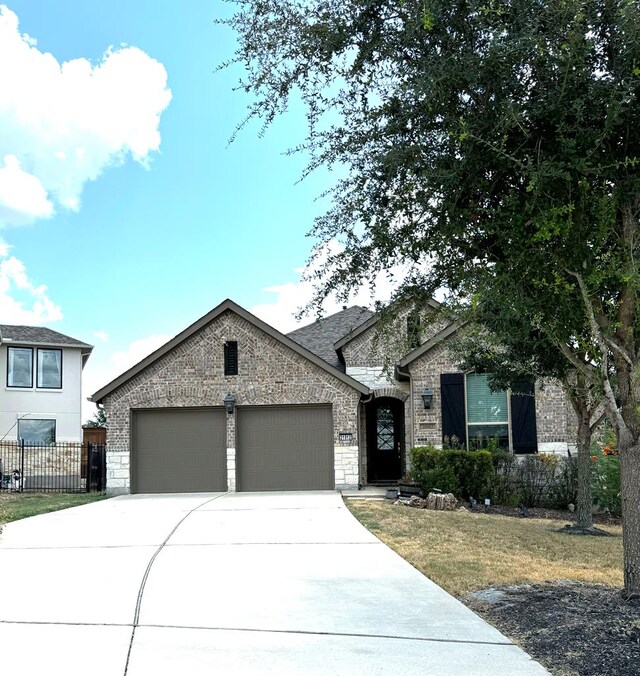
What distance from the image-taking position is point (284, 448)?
66.1 feet

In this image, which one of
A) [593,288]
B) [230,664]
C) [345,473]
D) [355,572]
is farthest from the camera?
[345,473]

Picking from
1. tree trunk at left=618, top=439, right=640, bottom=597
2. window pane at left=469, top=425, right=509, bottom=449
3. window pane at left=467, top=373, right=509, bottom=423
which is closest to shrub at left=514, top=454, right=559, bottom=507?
window pane at left=469, top=425, right=509, bottom=449

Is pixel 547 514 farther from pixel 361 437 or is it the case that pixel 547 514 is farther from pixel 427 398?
pixel 361 437

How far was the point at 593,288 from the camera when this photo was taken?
6734mm

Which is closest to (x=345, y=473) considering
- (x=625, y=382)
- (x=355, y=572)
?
(x=355, y=572)

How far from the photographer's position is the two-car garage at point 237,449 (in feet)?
65.6

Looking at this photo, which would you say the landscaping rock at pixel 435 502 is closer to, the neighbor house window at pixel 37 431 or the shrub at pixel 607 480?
the shrub at pixel 607 480

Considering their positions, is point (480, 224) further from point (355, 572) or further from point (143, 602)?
point (143, 602)

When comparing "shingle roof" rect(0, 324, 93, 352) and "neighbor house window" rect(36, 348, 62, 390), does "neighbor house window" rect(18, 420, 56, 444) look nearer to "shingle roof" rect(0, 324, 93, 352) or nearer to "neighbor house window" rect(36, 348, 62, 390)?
"neighbor house window" rect(36, 348, 62, 390)

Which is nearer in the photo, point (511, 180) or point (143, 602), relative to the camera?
point (143, 602)

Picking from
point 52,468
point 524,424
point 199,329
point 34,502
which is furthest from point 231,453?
point 52,468

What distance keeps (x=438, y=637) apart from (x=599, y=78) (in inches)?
186

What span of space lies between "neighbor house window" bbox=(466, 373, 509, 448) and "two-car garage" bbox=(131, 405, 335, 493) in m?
3.72

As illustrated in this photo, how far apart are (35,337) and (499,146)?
26.5 m
